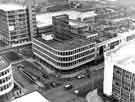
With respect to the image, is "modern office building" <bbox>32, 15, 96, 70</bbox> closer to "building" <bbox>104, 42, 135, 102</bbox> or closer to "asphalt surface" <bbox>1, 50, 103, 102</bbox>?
"asphalt surface" <bbox>1, 50, 103, 102</bbox>

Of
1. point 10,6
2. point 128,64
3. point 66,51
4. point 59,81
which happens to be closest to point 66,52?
point 66,51

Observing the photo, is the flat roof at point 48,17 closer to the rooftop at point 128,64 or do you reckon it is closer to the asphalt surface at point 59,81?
the asphalt surface at point 59,81

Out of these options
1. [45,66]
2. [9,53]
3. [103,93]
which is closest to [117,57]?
[103,93]

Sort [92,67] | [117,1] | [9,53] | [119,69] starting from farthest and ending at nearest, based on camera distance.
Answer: [117,1], [9,53], [92,67], [119,69]

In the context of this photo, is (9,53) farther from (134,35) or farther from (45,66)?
(134,35)

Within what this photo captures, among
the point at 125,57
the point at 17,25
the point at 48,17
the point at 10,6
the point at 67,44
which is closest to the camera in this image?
the point at 125,57

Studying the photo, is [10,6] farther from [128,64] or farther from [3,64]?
[128,64]

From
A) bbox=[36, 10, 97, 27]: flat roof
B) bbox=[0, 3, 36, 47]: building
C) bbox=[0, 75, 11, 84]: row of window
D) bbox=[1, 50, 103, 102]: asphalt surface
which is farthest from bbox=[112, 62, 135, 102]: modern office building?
bbox=[36, 10, 97, 27]: flat roof

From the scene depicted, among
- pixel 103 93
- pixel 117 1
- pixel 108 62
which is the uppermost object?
pixel 117 1
